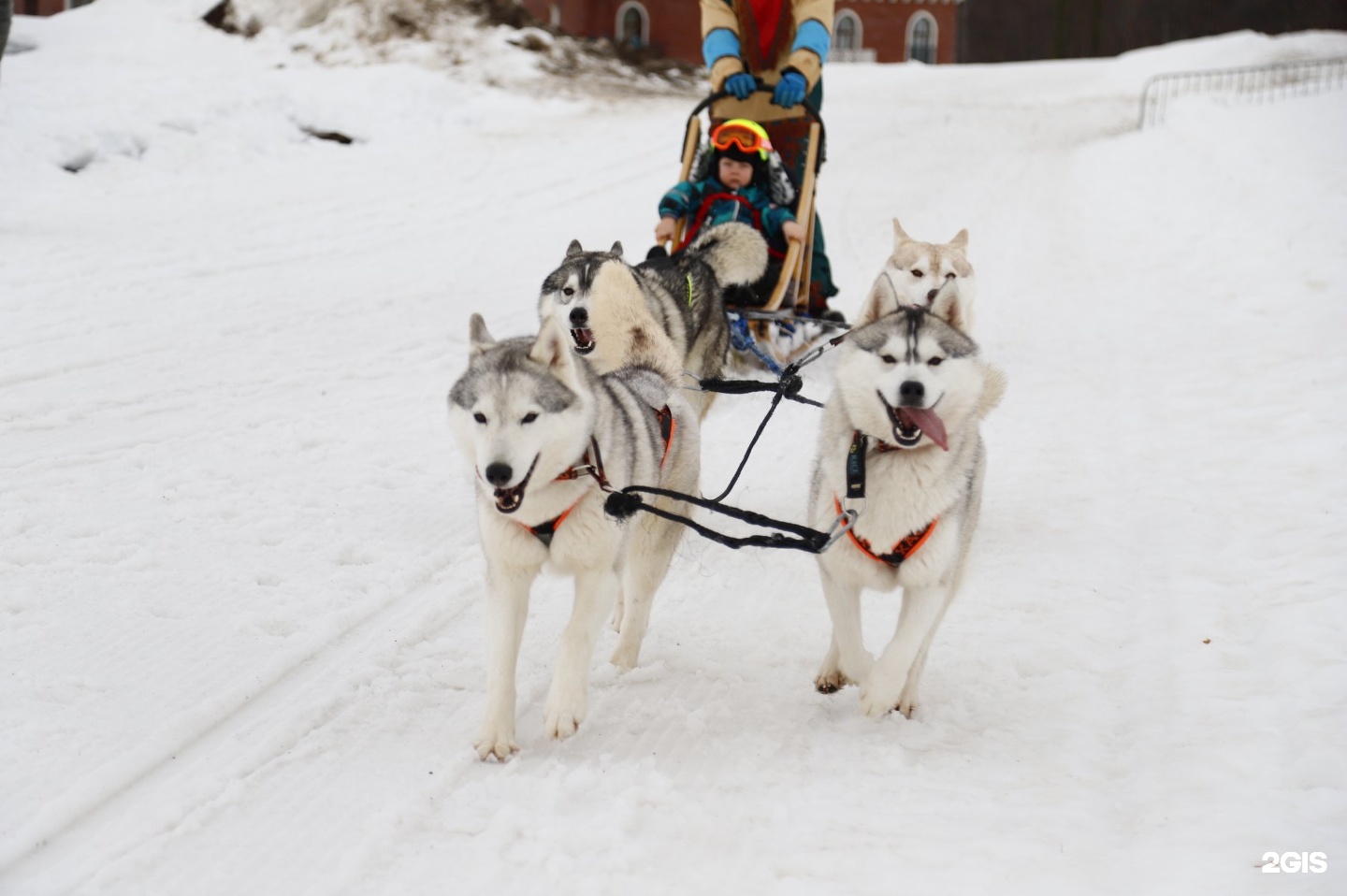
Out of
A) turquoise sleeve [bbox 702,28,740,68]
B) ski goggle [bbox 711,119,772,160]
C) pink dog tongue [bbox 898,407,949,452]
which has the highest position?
turquoise sleeve [bbox 702,28,740,68]

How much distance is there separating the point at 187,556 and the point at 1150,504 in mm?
3801

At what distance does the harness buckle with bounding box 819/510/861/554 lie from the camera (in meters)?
3.10

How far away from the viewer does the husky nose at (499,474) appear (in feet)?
8.98

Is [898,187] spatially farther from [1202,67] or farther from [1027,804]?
[1202,67]

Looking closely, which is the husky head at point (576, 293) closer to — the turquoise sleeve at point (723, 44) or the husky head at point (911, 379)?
the husky head at point (911, 379)

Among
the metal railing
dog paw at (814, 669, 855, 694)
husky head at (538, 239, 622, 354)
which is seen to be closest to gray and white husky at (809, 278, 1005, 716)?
dog paw at (814, 669, 855, 694)

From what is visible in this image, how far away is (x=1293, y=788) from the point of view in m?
2.75

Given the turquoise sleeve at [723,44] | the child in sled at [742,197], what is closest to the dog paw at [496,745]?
the child in sled at [742,197]

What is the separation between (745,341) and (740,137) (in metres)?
1.18

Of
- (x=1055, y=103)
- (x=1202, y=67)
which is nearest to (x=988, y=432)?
(x=1055, y=103)

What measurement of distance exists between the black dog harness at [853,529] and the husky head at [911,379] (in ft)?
0.13

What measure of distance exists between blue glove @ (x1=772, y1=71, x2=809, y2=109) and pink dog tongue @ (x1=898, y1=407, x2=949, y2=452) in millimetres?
4009

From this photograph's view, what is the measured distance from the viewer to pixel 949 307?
10.8ft

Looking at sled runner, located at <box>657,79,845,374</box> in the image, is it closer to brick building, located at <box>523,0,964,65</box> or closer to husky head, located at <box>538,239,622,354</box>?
husky head, located at <box>538,239,622,354</box>
